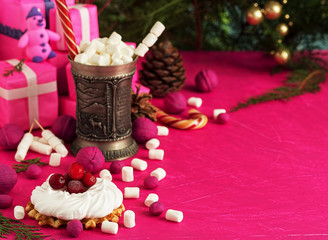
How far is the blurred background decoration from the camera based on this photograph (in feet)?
6.52

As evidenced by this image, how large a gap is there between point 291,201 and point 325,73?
930mm

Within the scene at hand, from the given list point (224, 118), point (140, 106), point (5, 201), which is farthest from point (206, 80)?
point (5, 201)

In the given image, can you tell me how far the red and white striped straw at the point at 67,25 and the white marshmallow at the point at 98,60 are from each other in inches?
2.5

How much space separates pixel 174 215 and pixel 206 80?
0.80m

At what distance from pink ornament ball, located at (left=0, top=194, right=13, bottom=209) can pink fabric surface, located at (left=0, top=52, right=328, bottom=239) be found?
0.01 m

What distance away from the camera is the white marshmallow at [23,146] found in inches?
57.2

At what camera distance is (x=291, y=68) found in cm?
213

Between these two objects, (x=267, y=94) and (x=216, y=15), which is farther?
(x=216, y=15)

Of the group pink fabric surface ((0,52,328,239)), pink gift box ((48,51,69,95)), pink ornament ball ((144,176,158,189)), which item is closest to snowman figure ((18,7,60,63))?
pink gift box ((48,51,69,95))

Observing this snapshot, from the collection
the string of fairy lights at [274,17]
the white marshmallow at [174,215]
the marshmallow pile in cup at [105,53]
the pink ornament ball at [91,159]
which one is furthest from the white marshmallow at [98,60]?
the string of fairy lights at [274,17]

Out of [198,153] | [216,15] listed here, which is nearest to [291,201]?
[198,153]

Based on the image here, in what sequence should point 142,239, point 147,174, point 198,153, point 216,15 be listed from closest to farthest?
point 142,239 < point 147,174 < point 198,153 < point 216,15

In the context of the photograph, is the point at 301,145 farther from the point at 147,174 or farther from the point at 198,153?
the point at 147,174

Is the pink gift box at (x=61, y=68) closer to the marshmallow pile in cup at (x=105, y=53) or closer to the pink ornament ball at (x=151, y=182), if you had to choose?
the marshmallow pile in cup at (x=105, y=53)
